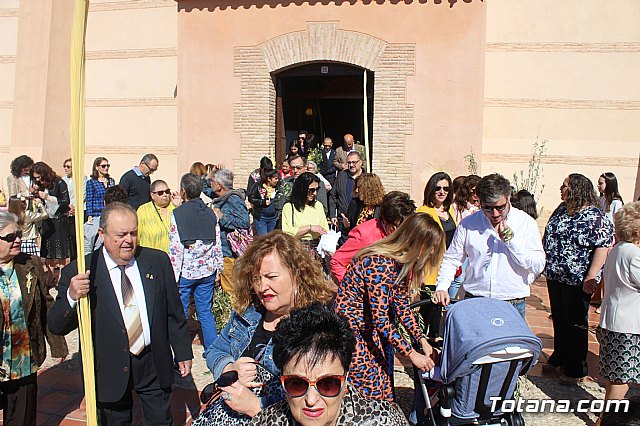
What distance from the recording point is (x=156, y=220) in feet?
20.4

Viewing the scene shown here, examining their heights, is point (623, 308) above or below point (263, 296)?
below

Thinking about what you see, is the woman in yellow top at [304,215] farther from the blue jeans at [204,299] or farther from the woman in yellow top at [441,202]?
the woman in yellow top at [441,202]

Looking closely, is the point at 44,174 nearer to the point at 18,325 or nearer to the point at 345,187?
the point at 345,187

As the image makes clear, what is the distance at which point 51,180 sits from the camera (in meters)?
8.80

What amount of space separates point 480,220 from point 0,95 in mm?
15972

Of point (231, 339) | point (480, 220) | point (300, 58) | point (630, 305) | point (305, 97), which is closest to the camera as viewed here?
point (231, 339)

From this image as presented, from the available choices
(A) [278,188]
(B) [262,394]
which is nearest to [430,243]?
(B) [262,394]

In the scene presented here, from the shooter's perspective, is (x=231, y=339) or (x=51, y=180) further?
(x=51, y=180)

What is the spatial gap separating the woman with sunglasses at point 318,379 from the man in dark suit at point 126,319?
59.2 inches

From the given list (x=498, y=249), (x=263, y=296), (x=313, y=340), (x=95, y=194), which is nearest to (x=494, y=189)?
(x=498, y=249)

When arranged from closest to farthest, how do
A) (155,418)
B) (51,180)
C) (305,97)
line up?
(155,418)
(51,180)
(305,97)

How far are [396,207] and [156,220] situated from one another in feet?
9.40

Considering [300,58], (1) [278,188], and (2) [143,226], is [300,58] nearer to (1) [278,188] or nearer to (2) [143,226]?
(1) [278,188]

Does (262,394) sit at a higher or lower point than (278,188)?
lower
